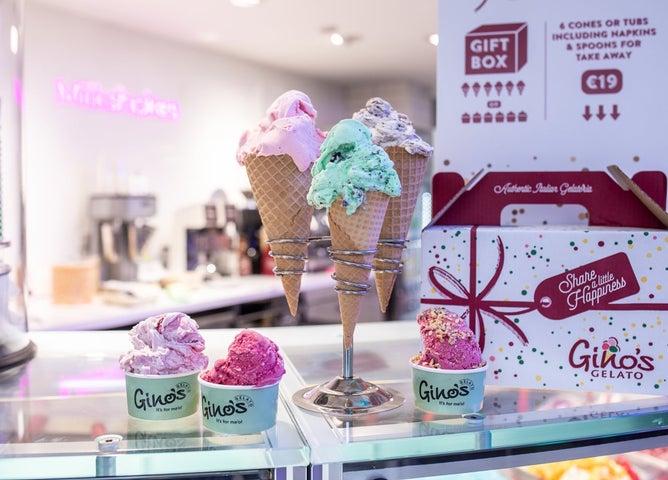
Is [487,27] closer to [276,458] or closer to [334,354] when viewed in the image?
[334,354]

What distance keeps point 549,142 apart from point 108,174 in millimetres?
3993

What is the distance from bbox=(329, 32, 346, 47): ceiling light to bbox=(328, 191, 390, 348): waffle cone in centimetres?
458

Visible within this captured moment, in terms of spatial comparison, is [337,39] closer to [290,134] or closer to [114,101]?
[114,101]

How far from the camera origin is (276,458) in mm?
948

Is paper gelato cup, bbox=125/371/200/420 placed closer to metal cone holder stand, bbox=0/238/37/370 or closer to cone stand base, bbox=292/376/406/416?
cone stand base, bbox=292/376/406/416

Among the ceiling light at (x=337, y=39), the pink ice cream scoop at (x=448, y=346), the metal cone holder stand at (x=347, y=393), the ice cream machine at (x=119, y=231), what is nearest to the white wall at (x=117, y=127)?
the ice cream machine at (x=119, y=231)

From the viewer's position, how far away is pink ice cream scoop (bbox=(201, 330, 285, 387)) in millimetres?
1036

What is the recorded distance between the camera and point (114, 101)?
16.6ft

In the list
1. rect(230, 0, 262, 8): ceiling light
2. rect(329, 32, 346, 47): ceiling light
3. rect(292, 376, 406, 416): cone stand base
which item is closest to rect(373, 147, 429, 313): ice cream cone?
rect(292, 376, 406, 416): cone stand base

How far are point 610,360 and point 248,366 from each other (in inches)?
26.9

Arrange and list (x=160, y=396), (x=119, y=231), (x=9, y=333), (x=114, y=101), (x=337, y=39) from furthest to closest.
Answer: (x=337, y=39)
(x=114, y=101)
(x=119, y=231)
(x=9, y=333)
(x=160, y=396)

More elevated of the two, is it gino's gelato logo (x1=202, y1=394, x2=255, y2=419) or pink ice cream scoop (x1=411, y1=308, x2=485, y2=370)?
pink ice cream scoop (x1=411, y1=308, x2=485, y2=370)

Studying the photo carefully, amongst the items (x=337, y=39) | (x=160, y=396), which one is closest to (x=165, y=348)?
(x=160, y=396)

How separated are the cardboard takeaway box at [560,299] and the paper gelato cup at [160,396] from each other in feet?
1.59
